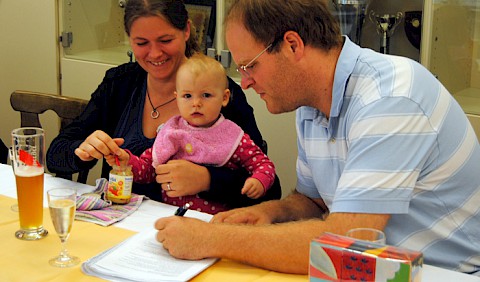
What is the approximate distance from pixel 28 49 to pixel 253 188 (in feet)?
7.90

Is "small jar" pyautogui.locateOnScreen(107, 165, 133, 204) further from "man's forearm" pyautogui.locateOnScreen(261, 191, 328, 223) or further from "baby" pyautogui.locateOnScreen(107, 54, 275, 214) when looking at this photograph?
"man's forearm" pyautogui.locateOnScreen(261, 191, 328, 223)

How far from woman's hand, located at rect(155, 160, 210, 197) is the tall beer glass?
442 mm

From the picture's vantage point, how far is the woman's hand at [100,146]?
2.07 m

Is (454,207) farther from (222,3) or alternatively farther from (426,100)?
(222,3)

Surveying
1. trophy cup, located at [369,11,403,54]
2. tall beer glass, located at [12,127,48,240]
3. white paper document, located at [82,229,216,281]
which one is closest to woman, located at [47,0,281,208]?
tall beer glass, located at [12,127,48,240]

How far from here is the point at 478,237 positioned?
1.73m

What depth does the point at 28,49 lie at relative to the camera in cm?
407

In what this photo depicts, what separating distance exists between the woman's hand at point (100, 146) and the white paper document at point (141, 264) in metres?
0.46

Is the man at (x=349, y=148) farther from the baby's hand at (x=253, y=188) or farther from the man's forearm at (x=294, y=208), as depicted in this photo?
the baby's hand at (x=253, y=188)

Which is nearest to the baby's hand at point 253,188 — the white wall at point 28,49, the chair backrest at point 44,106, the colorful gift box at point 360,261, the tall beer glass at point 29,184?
the tall beer glass at point 29,184

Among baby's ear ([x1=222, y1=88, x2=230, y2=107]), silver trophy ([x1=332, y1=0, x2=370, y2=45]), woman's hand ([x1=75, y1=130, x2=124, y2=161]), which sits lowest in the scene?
woman's hand ([x1=75, y1=130, x2=124, y2=161])

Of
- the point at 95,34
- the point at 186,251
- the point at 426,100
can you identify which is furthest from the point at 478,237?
the point at 95,34

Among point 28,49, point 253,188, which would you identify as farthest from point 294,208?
point 28,49

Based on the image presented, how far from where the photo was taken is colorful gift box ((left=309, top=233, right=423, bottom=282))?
1.04 m
